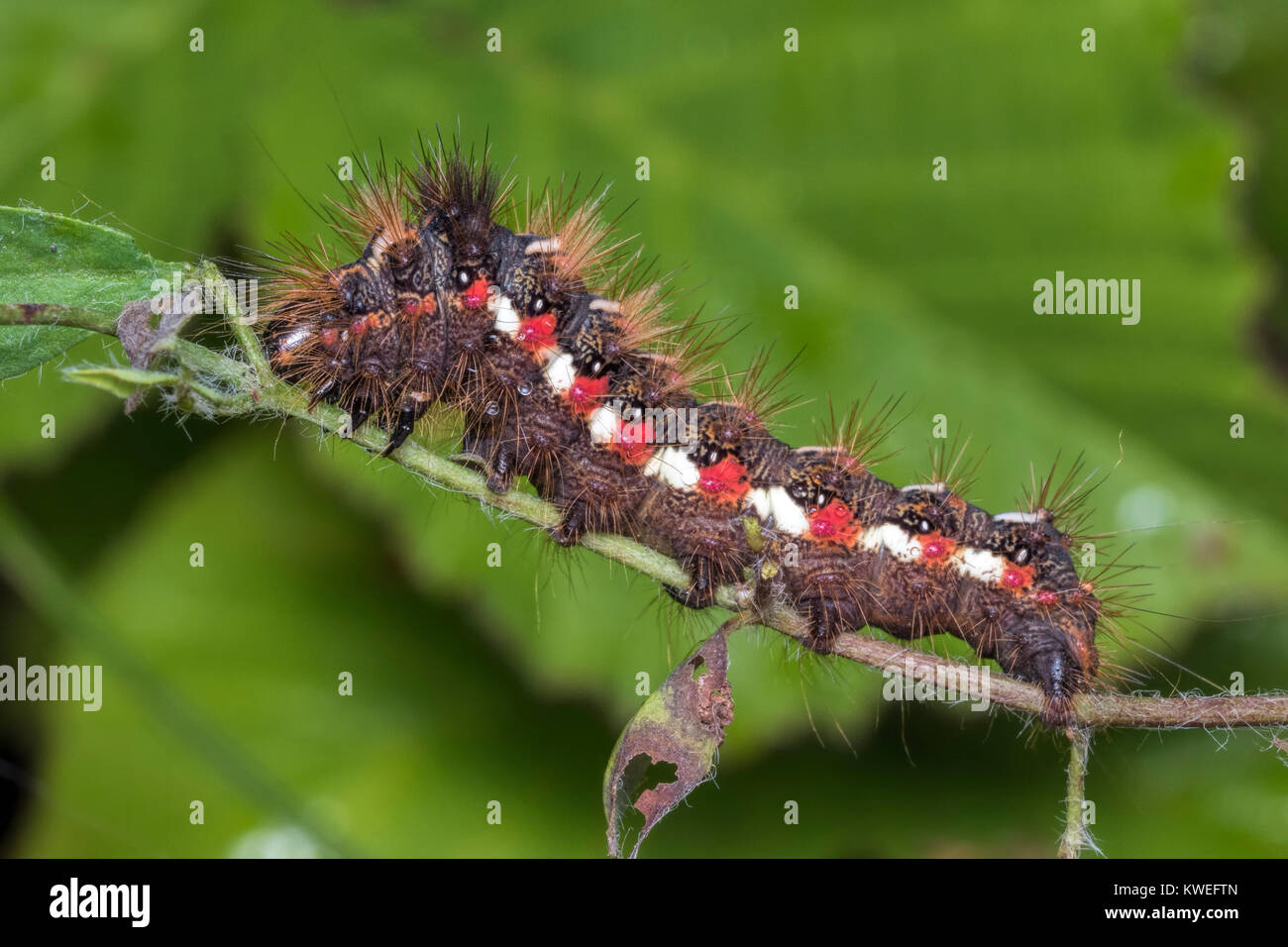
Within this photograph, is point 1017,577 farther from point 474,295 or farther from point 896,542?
point 474,295

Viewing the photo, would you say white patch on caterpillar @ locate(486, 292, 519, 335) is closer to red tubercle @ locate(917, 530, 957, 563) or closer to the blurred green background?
red tubercle @ locate(917, 530, 957, 563)

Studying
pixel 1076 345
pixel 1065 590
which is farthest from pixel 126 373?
pixel 1076 345

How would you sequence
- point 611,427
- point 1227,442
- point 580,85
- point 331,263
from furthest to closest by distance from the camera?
point 580,85, point 1227,442, point 331,263, point 611,427

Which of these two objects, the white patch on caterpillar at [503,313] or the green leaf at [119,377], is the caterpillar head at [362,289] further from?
the green leaf at [119,377]

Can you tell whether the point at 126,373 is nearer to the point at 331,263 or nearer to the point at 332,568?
the point at 331,263

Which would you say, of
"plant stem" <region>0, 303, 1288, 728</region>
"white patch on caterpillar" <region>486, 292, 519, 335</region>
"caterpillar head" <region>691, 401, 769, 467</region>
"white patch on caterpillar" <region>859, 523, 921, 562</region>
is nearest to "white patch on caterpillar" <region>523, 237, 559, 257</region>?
"white patch on caterpillar" <region>486, 292, 519, 335</region>

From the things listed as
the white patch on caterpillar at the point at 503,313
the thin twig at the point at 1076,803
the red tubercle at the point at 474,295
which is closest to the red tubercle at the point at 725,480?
the white patch on caterpillar at the point at 503,313
